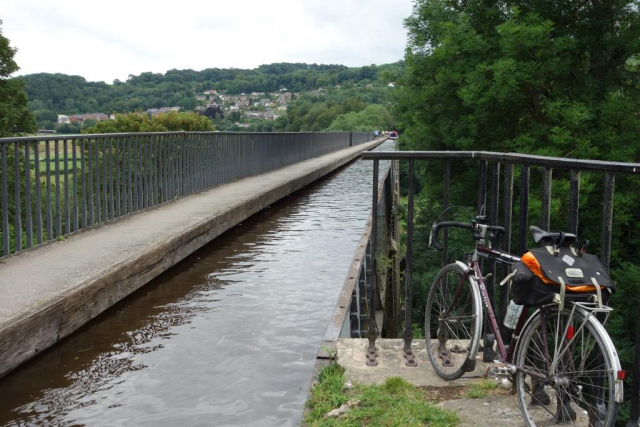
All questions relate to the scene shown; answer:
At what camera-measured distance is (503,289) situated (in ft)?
12.1

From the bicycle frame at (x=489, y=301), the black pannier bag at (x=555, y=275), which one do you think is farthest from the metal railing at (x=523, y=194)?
the bicycle frame at (x=489, y=301)

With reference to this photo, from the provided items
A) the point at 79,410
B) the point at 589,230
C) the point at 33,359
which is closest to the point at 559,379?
the point at 79,410

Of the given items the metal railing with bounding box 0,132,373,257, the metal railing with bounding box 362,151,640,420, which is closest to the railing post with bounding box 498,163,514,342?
the metal railing with bounding box 362,151,640,420

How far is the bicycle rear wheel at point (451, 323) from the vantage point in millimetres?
3615

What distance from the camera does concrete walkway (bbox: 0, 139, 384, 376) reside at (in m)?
4.46

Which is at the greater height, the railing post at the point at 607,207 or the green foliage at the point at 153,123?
the green foliage at the point at 153,123

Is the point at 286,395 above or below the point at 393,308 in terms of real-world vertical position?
above

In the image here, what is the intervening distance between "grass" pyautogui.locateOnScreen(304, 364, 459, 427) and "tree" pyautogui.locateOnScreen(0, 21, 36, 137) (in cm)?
2863

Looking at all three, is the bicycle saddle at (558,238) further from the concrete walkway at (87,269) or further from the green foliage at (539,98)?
the green foliage at (539,98)

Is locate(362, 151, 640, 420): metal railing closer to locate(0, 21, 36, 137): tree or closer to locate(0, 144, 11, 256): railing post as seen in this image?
locate(0, 144, 11, 256): railing post

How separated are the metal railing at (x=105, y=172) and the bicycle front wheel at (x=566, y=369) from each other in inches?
172

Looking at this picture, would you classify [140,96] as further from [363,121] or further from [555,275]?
[555,275]

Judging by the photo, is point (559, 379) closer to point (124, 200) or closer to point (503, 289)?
point (503, 289)

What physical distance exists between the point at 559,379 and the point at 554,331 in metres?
0.20
